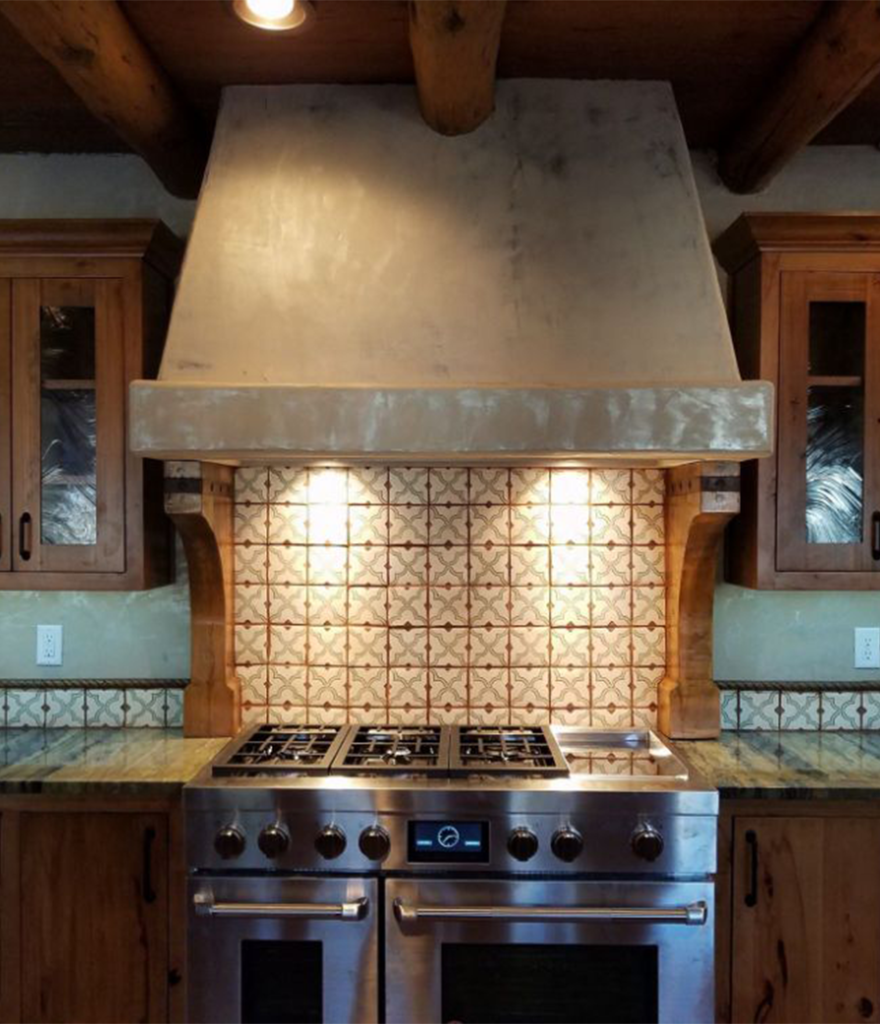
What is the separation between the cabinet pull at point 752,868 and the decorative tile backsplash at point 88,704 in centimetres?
159

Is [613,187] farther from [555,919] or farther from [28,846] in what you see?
[28,846]

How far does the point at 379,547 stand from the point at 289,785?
2.52 ft

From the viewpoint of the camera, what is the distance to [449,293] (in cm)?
182

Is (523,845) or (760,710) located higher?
(760,710)

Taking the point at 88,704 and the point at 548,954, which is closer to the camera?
the point at 548,954

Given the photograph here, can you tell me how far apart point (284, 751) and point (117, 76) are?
1.63 metres

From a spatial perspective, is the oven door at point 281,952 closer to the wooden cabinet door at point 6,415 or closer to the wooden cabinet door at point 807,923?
the wooden cabinet door at point 807,923

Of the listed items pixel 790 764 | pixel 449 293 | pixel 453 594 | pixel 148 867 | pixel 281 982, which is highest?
pixel 449 293

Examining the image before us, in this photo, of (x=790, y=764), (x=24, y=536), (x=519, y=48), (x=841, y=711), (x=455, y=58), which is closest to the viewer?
(x=455, y=58)

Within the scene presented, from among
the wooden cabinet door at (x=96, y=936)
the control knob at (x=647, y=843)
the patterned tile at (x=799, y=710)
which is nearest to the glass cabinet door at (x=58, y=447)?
the wooden cabinet door at (x=96, y=936)

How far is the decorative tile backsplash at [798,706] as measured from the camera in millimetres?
2346

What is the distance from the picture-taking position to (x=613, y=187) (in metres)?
1.89

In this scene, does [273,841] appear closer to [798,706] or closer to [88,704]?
[88,704]

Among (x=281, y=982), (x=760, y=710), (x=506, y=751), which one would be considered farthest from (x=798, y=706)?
(x=281, y=982)
